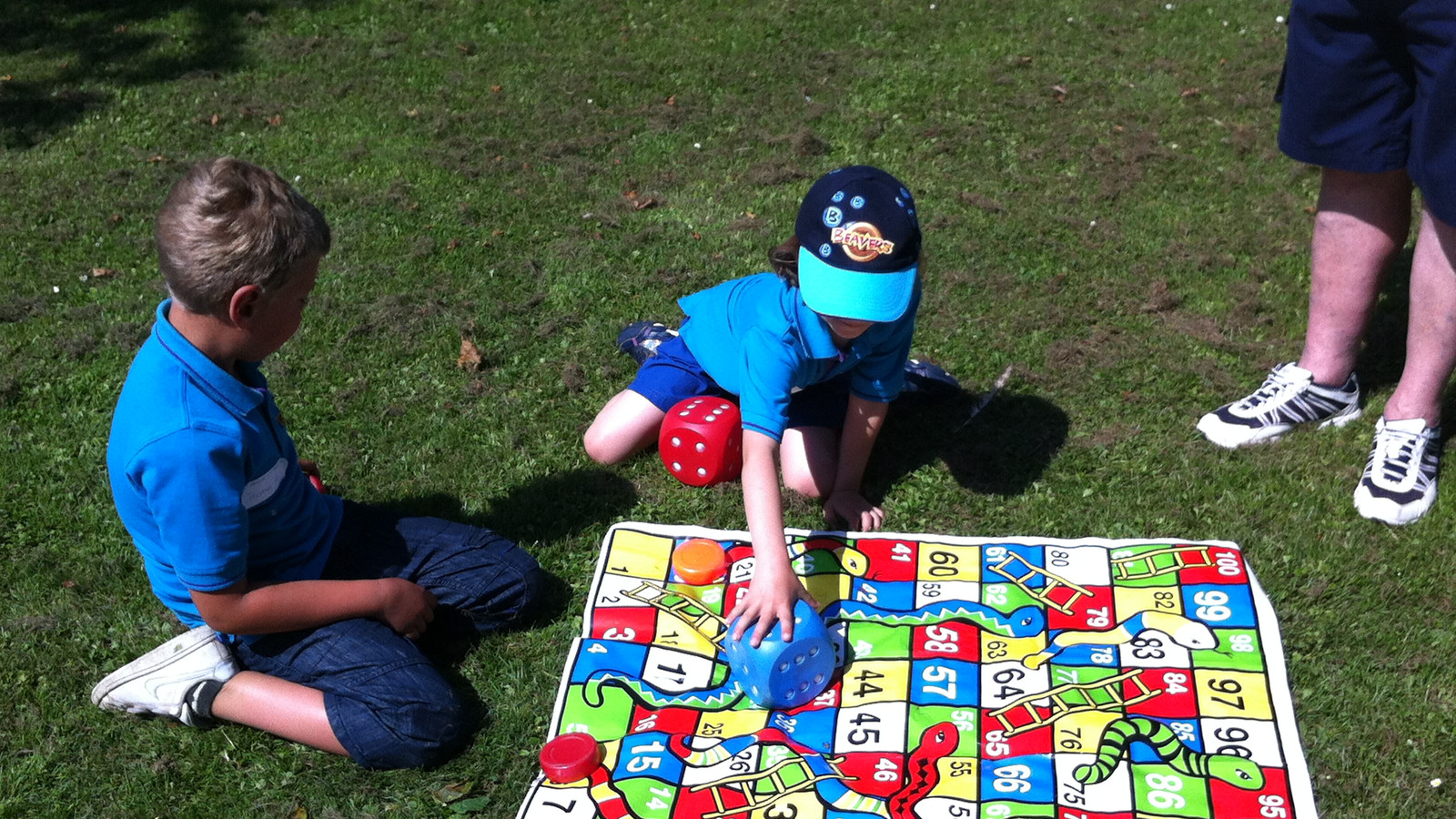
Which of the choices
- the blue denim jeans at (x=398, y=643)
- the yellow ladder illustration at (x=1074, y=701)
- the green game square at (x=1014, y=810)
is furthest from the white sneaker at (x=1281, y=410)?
the blue denim jeans at (x=398, y=643)

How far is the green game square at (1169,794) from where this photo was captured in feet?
8.95

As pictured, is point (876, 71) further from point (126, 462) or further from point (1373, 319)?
point (126, 462)

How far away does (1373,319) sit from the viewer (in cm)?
480

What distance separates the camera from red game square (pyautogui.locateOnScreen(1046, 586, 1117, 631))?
3.30 meters

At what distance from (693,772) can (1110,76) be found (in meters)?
5.86

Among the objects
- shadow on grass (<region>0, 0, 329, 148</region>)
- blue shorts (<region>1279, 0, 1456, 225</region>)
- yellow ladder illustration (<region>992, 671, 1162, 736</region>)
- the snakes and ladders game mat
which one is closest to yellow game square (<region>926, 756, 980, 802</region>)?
the snakes and ladders game mat

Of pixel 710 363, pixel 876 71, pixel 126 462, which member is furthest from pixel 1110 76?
pixel 126 462

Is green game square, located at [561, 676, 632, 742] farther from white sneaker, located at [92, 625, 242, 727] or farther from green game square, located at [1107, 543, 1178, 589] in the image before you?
green game square, located at [1107, 543, 1178, 589]

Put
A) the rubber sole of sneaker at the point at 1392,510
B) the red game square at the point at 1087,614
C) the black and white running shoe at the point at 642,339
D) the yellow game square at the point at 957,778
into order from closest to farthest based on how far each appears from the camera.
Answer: the yellow game square at the point at 957,778
the red game square at the point at 1087,614
the rubber sole of sneaker at the point at 1392,510
the black and white running shoe at the point at 642,339

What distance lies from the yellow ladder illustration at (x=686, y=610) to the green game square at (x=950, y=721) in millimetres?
581

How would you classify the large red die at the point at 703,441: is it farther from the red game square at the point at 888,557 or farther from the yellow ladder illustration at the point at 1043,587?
the yellow ladder illustration at the point at 1043,587

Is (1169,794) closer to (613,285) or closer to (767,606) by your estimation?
(767,606)

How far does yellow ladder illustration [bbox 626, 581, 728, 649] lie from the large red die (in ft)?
1.90

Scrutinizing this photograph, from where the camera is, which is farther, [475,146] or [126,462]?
[475,146]
